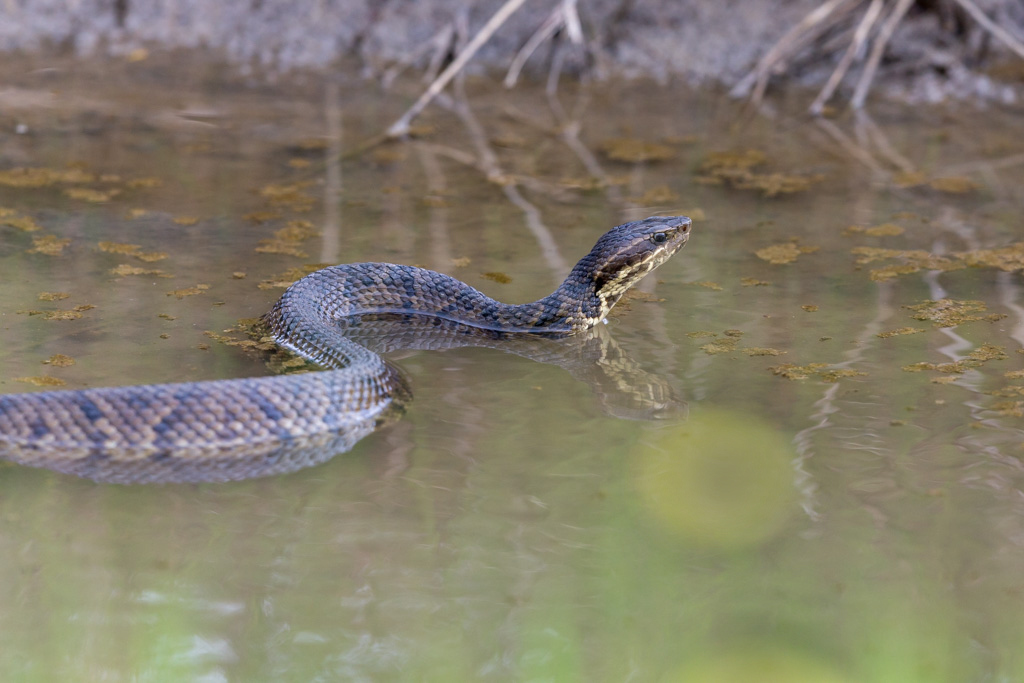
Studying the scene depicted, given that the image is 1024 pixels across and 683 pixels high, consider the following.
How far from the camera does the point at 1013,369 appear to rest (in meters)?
4.52

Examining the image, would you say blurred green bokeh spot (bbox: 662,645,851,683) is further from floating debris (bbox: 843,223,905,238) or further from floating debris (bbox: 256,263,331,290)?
floating debris (bbox: 843,223,905,238)

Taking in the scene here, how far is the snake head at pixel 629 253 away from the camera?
5.14 meters

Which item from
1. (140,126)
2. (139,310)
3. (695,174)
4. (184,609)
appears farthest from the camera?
(140,126)

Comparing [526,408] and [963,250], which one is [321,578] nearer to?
[526,408]

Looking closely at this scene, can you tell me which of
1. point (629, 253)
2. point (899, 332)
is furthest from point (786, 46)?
point (899, 332)

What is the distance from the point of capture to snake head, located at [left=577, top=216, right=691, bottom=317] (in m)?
5.14

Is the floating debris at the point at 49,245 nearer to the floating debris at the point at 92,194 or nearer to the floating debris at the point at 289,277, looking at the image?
the floating debris at the point at 92,194

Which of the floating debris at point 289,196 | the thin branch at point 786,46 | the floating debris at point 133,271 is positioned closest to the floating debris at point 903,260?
the floating debris at point 289,196

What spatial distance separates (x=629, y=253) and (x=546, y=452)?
154 cm

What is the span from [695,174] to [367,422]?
3.82 m

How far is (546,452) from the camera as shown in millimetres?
3928

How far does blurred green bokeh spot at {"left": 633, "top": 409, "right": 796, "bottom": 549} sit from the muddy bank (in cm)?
584

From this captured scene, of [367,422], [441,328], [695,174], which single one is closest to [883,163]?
[695,174]

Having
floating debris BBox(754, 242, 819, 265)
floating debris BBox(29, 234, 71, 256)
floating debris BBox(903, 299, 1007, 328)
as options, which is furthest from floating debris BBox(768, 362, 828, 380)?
floating debris BBox(29, 234, 71, 256)
